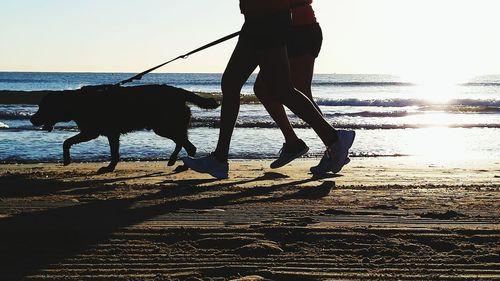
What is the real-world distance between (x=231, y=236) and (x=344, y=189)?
1.87 m

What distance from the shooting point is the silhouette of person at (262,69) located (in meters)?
4.99

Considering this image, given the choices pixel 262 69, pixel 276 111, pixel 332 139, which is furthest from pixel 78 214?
pixel 276 111

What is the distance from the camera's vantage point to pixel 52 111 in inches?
298

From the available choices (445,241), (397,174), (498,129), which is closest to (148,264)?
(445,241)

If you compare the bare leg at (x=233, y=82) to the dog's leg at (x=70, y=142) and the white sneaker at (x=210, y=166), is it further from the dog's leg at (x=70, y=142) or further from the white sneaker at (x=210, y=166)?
the dog's leg at (x=70, y=142)

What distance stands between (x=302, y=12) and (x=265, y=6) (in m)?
0.95

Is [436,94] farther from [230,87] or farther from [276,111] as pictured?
[230,87]

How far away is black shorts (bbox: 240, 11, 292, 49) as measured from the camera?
195 inches

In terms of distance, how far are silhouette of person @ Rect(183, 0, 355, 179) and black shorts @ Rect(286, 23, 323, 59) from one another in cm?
74

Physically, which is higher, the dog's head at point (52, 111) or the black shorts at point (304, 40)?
the black shorts at point (304, 40)

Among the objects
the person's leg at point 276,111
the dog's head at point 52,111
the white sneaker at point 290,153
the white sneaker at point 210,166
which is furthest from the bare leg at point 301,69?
the dog's head at point 52,111

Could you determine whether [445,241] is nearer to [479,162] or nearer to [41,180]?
[41,180]

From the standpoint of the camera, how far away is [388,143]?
35.6 feet

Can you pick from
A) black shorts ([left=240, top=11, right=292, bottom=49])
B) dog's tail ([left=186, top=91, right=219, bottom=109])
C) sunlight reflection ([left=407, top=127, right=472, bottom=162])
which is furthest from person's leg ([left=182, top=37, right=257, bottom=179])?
sunlight reflection ([left=407, top=127, right=472, bottom=162])
